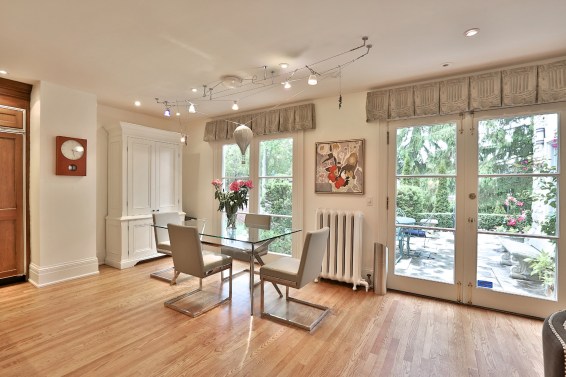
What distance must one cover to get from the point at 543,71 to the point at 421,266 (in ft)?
7.44

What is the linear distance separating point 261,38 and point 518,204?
2942mm

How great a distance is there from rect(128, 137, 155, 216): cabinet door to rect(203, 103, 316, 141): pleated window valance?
3.31 ft

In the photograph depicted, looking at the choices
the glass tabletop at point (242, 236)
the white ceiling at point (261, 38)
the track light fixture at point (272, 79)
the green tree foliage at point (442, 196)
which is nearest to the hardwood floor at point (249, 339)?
the glass tabletop at point (242, 236)

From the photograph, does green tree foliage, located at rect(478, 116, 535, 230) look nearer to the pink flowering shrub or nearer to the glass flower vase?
the pink flowering shrub

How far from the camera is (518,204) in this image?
2811 millimetres

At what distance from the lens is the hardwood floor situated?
77.8 inches

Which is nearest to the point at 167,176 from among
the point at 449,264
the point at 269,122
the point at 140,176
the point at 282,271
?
the point at 140,176

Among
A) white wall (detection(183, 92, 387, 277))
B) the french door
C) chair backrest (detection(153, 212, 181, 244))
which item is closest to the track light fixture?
white wall (detection(183, 92, 387, 277))

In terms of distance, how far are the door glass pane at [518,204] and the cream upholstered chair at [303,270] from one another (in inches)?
70.0

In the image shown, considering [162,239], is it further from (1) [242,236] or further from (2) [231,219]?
(1) [242,236]

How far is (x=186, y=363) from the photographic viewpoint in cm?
201

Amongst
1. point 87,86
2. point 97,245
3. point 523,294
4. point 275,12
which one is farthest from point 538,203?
point 97,245

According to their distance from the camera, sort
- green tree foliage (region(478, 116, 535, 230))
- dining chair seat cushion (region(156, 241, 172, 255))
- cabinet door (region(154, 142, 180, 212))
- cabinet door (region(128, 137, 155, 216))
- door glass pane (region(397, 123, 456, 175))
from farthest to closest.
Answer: cabinet door (region(154, 142, 180, 212))
cabinet door (region(128, 137, 155, 216))
dining chair seat cushion (region(156, 241, 172, 255))
door glass pane (region(397, 123, 456, 175))
green tree foliage (region(478, 116, 535, 230))

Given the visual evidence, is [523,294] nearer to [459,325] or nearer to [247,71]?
[459,325]
